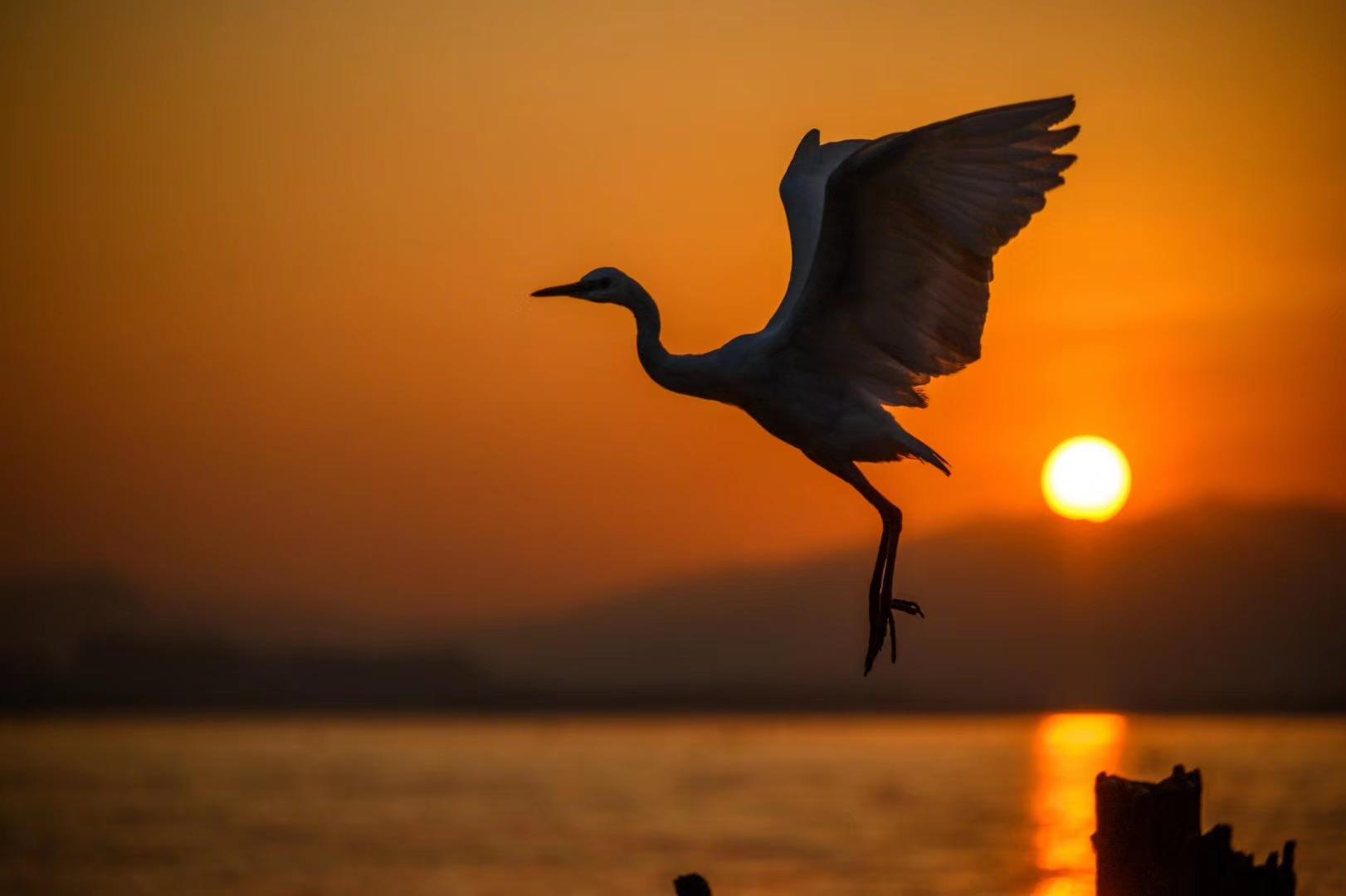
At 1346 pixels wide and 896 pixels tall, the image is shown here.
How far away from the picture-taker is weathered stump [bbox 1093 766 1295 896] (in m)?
10.7

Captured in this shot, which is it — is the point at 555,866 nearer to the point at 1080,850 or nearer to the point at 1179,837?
the point at 1080,850

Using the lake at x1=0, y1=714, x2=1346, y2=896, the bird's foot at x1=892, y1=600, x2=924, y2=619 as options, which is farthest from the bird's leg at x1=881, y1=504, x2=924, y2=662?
the lake at x1=0, y1=714, x2=1346, y2=896

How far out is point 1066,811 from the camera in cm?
7112

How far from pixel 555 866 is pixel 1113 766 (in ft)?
178

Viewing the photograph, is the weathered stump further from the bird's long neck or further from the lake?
the lake

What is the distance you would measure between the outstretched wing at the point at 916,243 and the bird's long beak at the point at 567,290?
128cm

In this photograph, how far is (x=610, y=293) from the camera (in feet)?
44.5

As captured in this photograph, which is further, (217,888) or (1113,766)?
(1113,766)

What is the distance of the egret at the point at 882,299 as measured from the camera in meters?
12.2

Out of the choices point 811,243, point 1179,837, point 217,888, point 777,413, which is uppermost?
point 811,243

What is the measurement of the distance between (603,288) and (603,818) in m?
52.7

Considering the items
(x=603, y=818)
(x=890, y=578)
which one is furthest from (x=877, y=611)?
(x=603, y=818)

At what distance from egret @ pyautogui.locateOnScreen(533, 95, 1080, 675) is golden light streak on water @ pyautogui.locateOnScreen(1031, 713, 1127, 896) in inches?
1351

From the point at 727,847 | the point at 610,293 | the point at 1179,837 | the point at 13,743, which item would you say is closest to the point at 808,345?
the point at 610,293
